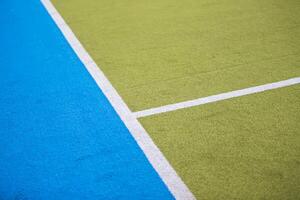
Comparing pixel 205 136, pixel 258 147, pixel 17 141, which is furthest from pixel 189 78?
pixel 17 141

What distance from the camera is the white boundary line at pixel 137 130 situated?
9.37 ft

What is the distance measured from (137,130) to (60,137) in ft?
2.43

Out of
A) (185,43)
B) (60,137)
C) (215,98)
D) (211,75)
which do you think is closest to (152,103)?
(215,98)

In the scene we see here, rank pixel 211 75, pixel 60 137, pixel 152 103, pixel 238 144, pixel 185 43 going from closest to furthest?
pixel 238 144
pixel 60 137
pixel 152 103
pixel 211 75
pixel 185 43

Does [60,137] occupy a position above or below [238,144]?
above

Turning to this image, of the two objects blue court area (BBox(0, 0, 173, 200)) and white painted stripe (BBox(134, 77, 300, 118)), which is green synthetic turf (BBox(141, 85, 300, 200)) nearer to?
white painted stripe (BBox(134, 77, 300, 118))

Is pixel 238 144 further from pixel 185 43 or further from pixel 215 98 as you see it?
pixel 185 43

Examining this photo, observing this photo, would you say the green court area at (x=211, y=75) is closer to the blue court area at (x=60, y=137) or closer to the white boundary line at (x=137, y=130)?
the white boundary line at (x=137, y=130)

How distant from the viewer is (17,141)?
342cm

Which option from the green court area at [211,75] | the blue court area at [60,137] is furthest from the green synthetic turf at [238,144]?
the blue court area at [60,137]

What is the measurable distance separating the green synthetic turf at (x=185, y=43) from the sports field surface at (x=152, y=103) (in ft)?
0.07

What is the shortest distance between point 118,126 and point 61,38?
2.34 meters

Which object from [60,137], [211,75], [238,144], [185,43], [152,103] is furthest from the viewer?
[185,43]

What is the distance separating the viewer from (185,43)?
16.3ft
